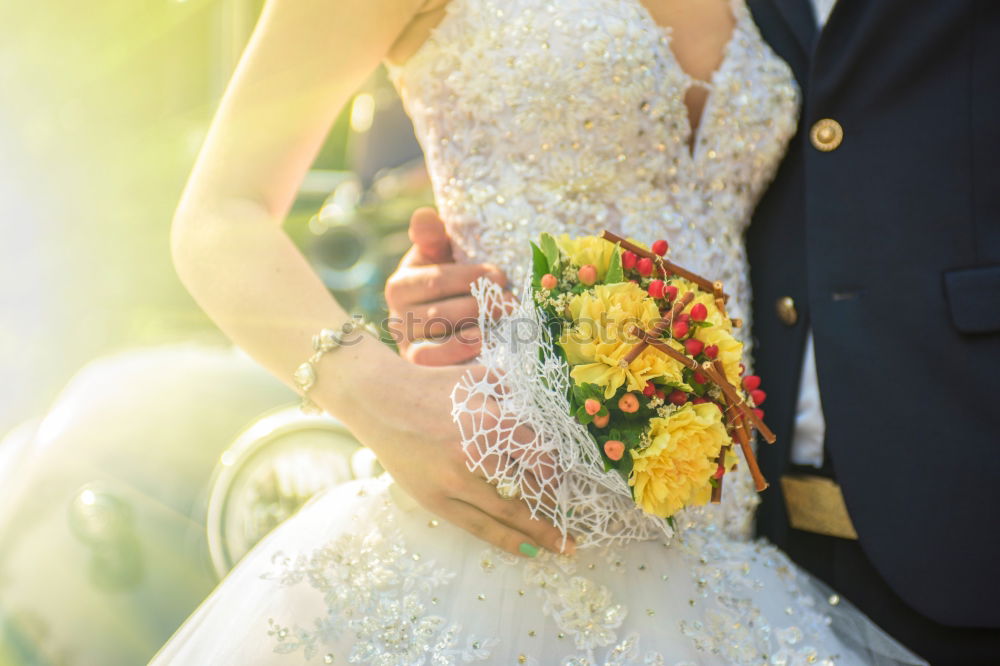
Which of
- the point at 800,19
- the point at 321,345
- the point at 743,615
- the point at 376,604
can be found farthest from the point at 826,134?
the point at 376,604

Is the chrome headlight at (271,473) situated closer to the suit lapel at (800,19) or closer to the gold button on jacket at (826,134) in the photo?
the gold button on jacket at (826,134)

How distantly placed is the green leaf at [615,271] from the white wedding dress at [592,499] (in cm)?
27

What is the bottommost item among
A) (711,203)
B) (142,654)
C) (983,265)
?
(142,654)

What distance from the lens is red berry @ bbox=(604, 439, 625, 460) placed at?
2.86 ft

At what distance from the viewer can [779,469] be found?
1.37m

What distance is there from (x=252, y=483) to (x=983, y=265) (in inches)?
51.5

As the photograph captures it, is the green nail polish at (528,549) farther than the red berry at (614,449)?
Yes

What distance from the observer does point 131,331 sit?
337cm

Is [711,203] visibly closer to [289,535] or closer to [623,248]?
[623,248]

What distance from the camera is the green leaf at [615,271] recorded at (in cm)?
93

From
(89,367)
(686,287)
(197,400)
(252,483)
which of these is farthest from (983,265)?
(89,367)

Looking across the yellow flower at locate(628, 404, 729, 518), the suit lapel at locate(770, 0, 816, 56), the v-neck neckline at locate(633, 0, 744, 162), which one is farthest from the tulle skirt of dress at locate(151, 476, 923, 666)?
the suit lapel at locate(770, 0, 816, 56)

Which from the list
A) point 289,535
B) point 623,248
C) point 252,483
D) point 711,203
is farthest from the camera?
point 252,483

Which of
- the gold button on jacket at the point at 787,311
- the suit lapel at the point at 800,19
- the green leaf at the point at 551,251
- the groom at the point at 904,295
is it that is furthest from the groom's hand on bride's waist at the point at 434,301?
the suit lapel at the point at 800,19
